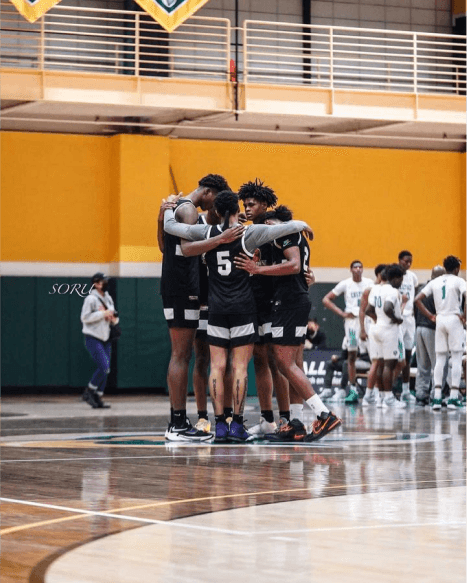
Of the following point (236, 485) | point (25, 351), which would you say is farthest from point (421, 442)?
point (25, 351)

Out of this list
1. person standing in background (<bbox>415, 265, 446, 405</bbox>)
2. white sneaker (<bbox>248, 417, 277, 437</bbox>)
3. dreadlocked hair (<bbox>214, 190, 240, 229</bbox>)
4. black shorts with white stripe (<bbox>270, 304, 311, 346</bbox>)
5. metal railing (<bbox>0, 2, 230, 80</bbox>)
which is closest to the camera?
dreadlocked hair (<bbox>214, 190, 240, 229</bbox>)

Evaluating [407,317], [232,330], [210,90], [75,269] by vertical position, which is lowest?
[232,330]

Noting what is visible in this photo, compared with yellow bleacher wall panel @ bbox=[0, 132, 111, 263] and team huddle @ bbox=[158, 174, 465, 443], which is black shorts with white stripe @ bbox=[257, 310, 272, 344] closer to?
team huddle @ bbox=[158, 174, 465, 443]

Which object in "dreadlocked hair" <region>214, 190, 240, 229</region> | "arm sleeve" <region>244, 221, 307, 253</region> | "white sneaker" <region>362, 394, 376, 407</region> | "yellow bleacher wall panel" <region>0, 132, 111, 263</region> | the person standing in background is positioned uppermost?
"yellow bleacher wall panel" <region>0, 132, 111, 263</region>

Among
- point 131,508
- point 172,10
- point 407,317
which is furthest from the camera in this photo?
point 172,10

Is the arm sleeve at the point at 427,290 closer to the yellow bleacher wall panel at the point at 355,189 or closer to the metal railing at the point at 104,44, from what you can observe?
the metal railing at the point at 104,44

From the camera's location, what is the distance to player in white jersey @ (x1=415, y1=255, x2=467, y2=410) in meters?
16.9

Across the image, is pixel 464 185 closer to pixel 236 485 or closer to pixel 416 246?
pixel 416 246

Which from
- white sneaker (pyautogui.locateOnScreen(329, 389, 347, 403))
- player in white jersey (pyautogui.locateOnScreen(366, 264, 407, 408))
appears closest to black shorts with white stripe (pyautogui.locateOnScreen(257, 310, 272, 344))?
player in white jersey (pyautogui.locateOnScreen(366, 264, 407, 408))

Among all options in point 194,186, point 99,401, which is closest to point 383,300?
point 99,401

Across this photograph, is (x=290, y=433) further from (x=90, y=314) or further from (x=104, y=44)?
(x=104, y=44)

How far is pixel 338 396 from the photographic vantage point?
63.8 feet

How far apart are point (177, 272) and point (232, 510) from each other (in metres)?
4.69

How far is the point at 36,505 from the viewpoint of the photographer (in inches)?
259
